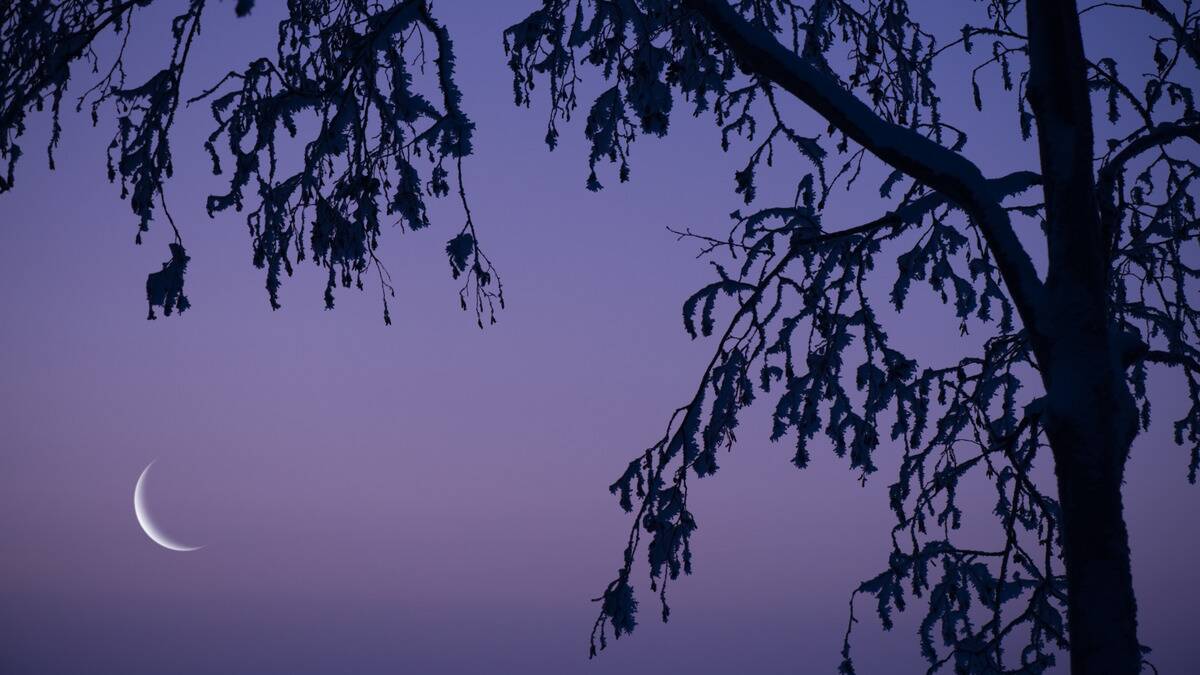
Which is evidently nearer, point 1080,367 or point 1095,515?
point 1095,515

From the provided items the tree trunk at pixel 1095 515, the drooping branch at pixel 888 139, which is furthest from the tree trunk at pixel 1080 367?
the drooping branch at pixel 888 139

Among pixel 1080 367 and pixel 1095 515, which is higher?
pixel 1080 367

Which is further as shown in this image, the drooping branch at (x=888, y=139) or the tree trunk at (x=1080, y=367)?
the drooping branch at (x=888, y=139)

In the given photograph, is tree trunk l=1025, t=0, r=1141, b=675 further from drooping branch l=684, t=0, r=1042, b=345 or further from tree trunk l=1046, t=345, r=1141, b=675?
drooping branch l=684, t=0, r=1042, b=345

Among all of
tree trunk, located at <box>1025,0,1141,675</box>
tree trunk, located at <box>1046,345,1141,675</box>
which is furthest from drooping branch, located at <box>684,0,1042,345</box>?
tree trunk, located at <box>1046,345,1141,675</box>

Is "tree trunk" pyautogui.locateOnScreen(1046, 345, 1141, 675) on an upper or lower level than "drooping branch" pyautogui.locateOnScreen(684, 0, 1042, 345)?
lower

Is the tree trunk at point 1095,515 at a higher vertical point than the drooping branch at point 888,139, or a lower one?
lower

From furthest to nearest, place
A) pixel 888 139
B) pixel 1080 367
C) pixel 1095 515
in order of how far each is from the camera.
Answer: pixel 888 139 < pixel 1080 367 < pixel 1095 515

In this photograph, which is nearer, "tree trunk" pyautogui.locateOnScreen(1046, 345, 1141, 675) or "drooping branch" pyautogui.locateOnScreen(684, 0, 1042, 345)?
"tree trunk" pyautogui.locateOnScreen(1046, 345, 1141, 675)

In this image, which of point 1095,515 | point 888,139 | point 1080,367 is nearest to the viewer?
point 1095,515

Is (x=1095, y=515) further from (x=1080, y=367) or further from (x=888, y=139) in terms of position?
(x=888, y=139)

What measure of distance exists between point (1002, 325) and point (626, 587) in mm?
3430

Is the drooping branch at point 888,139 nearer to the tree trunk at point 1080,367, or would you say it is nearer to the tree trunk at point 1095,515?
the tree trunk at point 1080,367

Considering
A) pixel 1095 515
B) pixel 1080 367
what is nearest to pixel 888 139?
pixel 1080 367
